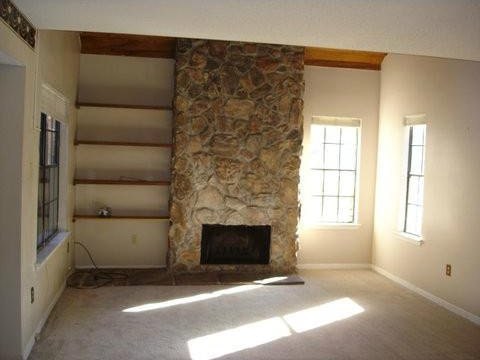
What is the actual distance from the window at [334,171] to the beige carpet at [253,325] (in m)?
1.23

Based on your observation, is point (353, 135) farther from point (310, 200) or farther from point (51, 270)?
point (51, 270)

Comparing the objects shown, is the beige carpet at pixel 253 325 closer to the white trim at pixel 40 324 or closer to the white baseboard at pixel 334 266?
the white trim at pixel 40 324

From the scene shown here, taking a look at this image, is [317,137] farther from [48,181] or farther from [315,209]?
[48,181]

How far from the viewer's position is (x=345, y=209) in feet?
21.8

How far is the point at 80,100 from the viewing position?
235 inches

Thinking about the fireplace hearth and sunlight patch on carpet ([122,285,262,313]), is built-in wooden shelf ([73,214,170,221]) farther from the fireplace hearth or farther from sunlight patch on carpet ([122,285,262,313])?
sunlight patch on carpet ([122,285,262,313])

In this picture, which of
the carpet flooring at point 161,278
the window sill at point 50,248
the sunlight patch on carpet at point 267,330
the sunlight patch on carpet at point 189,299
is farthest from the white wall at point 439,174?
the window sill at point 50,248

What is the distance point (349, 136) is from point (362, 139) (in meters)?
0.17

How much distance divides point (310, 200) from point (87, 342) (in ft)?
11.4

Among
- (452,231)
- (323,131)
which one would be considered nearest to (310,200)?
(323,131)

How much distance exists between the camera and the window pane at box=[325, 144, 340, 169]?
654 centimetres

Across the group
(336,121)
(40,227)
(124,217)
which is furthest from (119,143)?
(336,121)

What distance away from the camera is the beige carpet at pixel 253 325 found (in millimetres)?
3695

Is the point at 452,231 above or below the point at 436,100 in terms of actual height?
below
